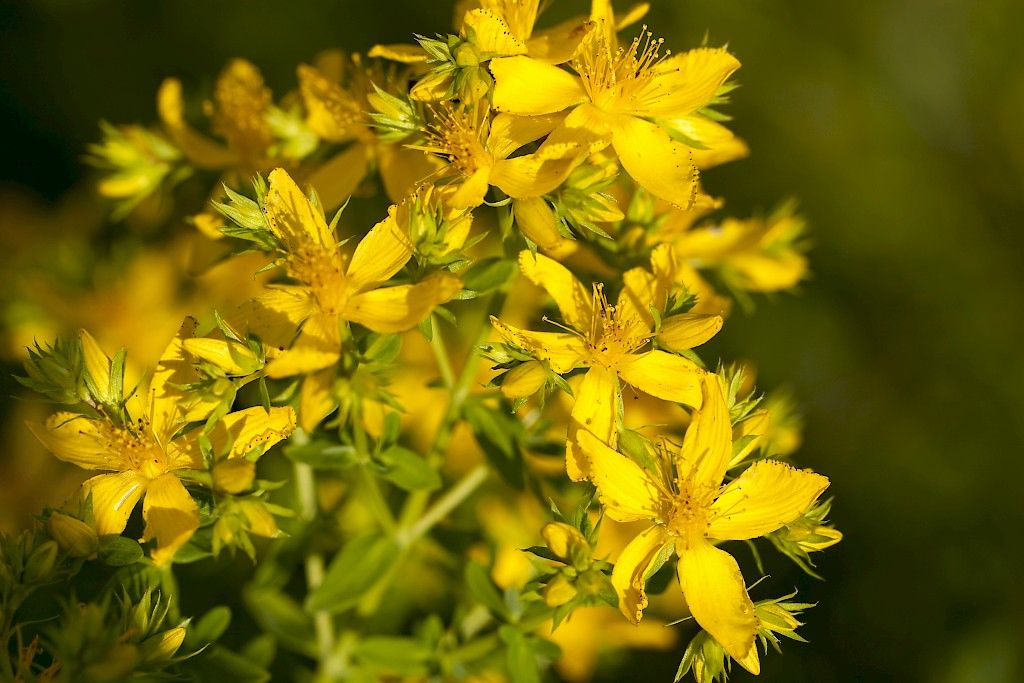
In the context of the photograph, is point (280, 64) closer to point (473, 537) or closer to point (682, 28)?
point (682, 28)

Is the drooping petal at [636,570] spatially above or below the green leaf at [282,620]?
above

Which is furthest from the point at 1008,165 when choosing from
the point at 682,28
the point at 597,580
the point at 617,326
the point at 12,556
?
the point at 12,556

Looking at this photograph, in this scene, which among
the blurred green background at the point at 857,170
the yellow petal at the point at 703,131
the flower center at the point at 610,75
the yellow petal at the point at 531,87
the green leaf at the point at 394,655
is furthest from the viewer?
A: the blurred green background at the point at 857,170

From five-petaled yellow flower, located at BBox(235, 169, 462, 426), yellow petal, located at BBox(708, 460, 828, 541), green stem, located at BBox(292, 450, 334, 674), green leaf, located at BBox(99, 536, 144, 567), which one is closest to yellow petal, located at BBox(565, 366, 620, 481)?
yellow petal, located at BBox(708, 460, 828, 541)

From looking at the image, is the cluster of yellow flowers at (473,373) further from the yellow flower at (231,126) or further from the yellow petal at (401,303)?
the yellow flower at (231,126)

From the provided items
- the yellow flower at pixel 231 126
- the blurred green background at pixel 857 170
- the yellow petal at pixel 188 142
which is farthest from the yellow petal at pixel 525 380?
the blurred green background at pixel 857 170

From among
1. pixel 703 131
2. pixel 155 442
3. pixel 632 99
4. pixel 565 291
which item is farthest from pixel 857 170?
pixel 155 442

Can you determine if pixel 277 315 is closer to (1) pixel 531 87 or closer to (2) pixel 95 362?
(2) pixel 95 362
